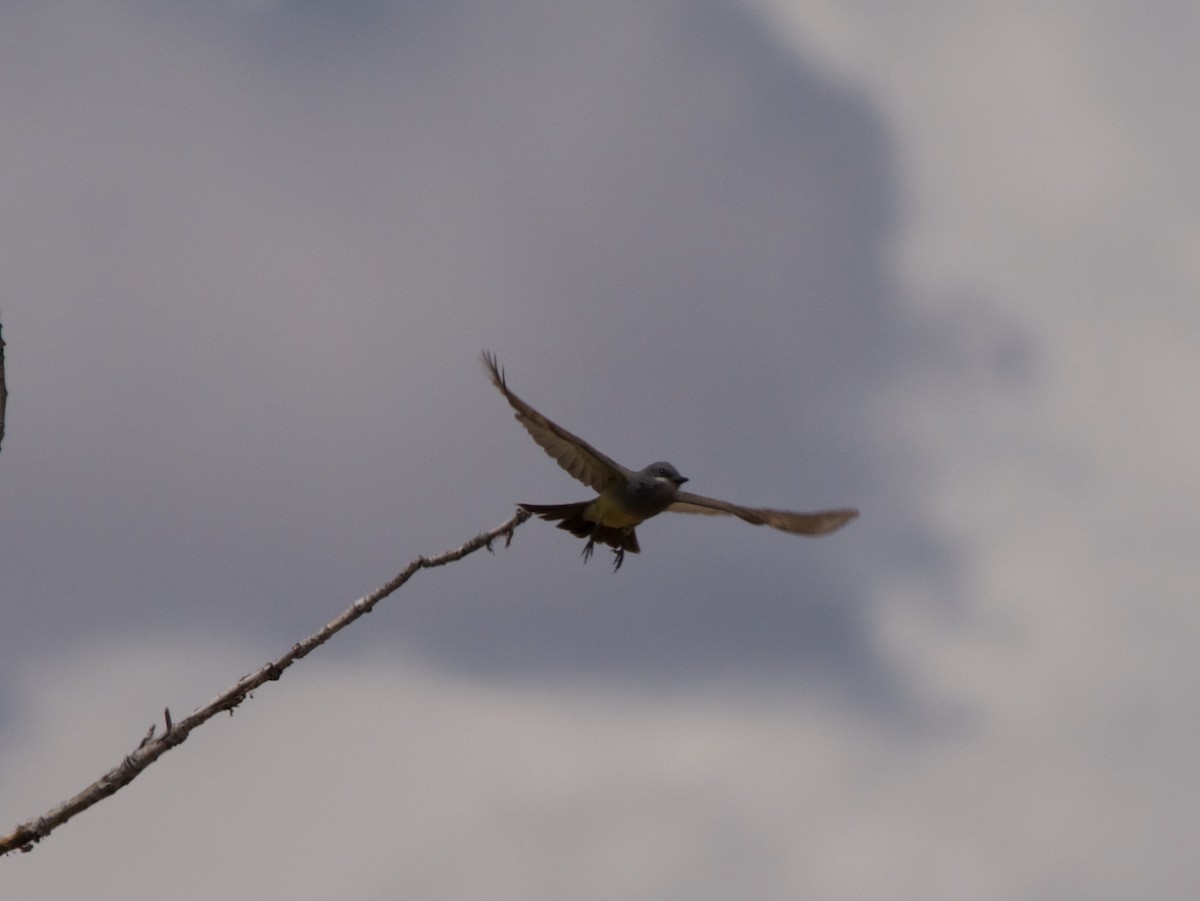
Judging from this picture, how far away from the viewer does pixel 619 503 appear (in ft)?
55.7

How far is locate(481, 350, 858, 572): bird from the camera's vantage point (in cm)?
1666

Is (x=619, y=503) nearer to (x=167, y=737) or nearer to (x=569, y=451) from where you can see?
(x=569, y=451)

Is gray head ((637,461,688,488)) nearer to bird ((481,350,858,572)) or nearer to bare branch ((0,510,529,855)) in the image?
bird ((481,350,858,572))

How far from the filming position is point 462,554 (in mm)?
10609

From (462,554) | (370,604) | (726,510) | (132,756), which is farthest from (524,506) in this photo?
(132,756)

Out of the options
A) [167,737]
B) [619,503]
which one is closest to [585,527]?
[619,503]

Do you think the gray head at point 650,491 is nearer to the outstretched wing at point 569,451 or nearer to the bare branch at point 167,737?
the outstretched wing at point 569,451

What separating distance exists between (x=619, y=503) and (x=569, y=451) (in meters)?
0.83

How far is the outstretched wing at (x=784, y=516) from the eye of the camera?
16641 millimetres

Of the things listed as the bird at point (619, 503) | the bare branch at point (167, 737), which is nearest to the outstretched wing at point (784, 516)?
the bird at point (619, 503)

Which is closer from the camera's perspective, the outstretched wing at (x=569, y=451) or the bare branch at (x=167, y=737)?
the bare branch at (x=167, y=737)

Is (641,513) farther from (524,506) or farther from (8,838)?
(8,838)

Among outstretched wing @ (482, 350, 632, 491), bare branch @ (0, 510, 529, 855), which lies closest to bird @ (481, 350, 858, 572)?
outstretched wing @ (482, 350, 632, 491)

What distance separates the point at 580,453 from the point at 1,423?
33.1 feet
